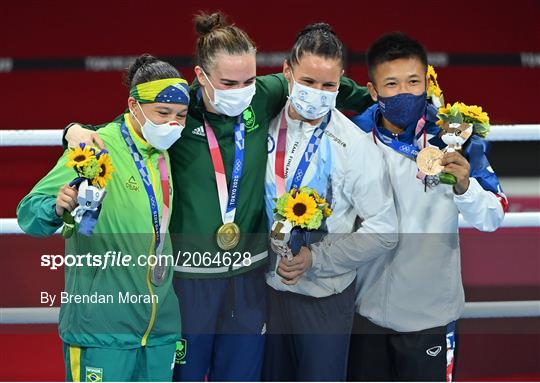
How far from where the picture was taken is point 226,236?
3.14 m

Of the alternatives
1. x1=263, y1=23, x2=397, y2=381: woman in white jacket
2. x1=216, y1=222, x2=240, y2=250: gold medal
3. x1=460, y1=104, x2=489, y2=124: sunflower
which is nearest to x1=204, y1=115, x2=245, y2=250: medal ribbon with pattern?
x1=216, y1=222, x2=240, y2=250: gold medal

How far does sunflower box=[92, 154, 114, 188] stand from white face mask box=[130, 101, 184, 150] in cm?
20

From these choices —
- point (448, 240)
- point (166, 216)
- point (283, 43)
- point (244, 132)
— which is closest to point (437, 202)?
point (448, 240)

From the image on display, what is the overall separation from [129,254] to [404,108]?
967mm

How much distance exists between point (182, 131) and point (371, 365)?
0.99 metres

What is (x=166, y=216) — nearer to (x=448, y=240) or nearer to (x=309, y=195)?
(x=309, y=195)

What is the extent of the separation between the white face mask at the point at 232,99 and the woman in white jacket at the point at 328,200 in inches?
5.5

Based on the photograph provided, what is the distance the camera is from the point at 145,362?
308 cm

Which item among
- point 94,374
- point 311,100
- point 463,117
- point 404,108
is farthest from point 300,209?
point 94,374

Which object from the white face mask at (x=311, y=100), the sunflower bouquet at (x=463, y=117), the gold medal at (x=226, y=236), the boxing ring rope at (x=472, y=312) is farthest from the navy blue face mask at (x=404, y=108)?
the boxing ring rope at (x=472, y=312)

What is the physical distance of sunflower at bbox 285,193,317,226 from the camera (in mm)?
3012

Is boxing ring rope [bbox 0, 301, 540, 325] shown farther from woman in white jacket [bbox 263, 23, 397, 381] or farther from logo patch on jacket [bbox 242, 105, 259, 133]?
logo patch on jacket [bbox 242, 105, 259, 133]

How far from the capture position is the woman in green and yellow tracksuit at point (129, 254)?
302 cm

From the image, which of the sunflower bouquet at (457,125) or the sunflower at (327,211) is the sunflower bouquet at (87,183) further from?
the sunflower bouquet at (457,125)
